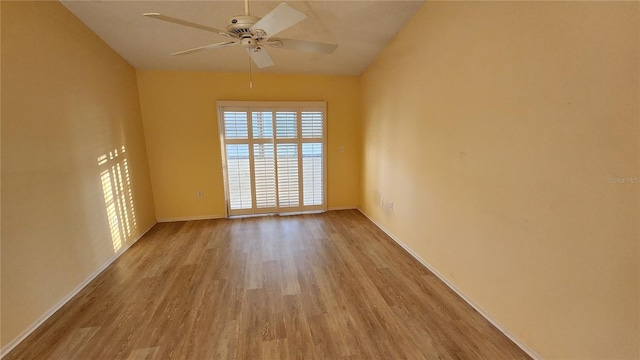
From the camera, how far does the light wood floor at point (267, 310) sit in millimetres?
1815

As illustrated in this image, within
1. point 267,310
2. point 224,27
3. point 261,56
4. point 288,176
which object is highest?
point 224,27

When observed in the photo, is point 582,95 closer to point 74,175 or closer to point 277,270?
point 277,270

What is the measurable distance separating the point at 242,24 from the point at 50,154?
81.1 inches

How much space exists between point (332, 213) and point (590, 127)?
3817 mm

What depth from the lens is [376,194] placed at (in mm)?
4246

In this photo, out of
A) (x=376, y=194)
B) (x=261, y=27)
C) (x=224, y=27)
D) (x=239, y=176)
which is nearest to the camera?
(x=261, y=27)

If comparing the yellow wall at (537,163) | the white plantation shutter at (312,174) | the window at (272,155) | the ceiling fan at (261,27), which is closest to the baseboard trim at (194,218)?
the window at (272,155)

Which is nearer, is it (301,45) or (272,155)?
(301,45)

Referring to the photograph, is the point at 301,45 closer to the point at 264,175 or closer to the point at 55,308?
the point at 264,175

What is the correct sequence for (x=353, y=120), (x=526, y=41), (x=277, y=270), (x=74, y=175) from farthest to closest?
1. (x=353, y=120)
2. (x=277, y=270)
3. (x=74, y=175)
4. (x=526, y=41)

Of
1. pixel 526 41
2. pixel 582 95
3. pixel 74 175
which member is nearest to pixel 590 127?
pixel 582 95

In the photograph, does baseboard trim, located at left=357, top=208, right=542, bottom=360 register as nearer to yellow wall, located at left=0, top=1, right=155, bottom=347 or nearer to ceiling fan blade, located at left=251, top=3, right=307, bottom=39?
ceiling fan blade, located at left=251, top=3, right=307, bottom=39

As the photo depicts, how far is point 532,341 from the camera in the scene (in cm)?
175

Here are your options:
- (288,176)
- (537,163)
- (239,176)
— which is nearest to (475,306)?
(537,163)
